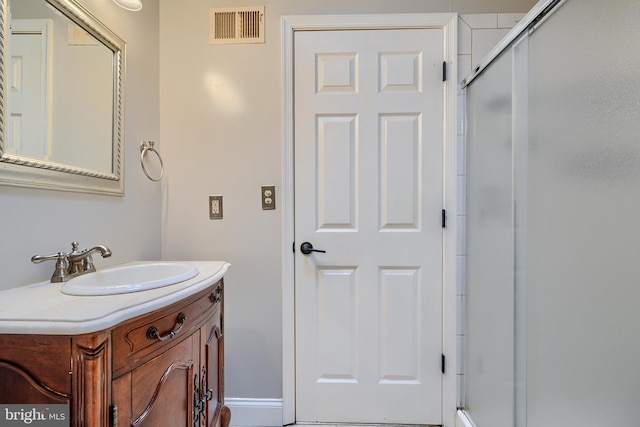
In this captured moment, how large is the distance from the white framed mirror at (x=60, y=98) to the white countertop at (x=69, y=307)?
13.4 inches

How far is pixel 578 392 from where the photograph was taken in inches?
31.2

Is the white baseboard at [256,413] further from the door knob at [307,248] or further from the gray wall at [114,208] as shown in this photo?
the gray wall at [114,208]

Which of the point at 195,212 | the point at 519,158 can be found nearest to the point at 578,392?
the point at 519,158

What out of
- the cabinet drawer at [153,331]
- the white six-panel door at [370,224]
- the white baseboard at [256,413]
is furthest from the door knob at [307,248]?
the white baseboard at [256,413]

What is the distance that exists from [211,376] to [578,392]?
3.86 feet

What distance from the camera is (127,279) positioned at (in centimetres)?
105

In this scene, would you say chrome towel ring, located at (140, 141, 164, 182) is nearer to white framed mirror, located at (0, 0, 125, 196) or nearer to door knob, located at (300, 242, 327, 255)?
white framed mirror, located at (0, 0, 125, 196)

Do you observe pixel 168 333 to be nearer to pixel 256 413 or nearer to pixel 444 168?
pixel 256 413

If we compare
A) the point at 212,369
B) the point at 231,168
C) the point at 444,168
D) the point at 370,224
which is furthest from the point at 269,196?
the point at 444,168

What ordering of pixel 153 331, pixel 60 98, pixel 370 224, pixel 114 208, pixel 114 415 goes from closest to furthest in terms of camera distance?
1. pixel 114 415
2. pixel 153 331
3. pixel 60 98
4. pixel 114 208
5. pixel 370 224

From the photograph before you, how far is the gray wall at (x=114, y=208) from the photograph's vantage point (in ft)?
A: 2.75

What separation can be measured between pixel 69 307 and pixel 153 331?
19 centimetres

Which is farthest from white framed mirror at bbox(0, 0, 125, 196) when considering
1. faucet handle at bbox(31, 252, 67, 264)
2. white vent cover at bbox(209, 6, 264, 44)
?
white vent cover at bbox(209, 6, 264, 44)

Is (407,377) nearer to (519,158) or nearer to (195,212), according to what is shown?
(519,158)
